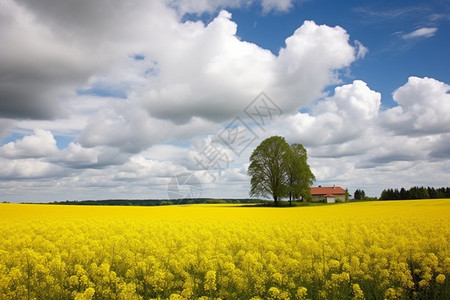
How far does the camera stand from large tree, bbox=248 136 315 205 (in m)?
49.7

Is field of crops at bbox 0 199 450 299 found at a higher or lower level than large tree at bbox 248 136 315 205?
lower

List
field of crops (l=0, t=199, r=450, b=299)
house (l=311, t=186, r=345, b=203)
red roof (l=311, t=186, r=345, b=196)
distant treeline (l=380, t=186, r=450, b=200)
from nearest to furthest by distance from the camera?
field of crops (l=0, t=199, r=450, b=299)
distant treeline (l=380, t=186, r=450, b=200)
house (l=311, t=186, r=345, b=203)
red roof (l=311, t=186, r=345, b=196)

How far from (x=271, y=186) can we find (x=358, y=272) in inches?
1644

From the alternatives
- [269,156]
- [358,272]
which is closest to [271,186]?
[269,156]

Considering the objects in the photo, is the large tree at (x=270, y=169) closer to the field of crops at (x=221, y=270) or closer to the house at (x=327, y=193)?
the field of crops at (x=221, y=270)

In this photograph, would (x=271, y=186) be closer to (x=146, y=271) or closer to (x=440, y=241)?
(x=440, y=241)

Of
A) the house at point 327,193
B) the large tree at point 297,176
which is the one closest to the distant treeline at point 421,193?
the house at point 327,193

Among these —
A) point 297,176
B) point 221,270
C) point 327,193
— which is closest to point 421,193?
point 327,193

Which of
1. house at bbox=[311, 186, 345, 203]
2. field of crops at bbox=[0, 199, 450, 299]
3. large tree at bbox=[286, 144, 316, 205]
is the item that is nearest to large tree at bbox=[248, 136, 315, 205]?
large tree at bbox=[286, 144, 316, 205]

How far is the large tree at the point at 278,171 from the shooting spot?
163ft

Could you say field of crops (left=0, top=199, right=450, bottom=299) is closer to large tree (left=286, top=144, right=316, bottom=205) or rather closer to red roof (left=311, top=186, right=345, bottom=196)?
large tree (left=286, top=144, right=316, bottom=205)

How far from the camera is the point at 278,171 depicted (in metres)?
50.0

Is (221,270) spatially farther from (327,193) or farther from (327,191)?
(327,191)

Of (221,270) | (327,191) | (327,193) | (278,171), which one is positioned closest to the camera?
(221,270)
